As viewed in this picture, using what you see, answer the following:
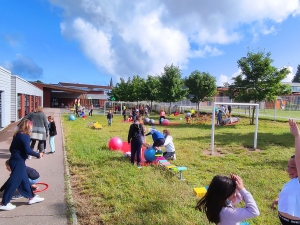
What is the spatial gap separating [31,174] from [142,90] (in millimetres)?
32890

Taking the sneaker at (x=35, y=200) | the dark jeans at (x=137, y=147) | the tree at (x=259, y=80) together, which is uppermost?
the tree at (x=259, y=80)

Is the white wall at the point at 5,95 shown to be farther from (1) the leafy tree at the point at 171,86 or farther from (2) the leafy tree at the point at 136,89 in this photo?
(2) the leafy tree at the point at 136,89

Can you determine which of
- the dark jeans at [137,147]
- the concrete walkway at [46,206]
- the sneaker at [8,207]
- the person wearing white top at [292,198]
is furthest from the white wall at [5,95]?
the person wearing white top at [292,198]

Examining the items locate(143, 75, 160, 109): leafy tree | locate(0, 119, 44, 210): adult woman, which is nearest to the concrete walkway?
locate(0, 119, 44, 210): adult woman

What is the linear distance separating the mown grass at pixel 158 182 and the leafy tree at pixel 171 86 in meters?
19.0

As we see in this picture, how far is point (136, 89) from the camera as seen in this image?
4047cm

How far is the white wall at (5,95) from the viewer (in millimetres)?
14727

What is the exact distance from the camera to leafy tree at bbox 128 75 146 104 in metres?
38.2

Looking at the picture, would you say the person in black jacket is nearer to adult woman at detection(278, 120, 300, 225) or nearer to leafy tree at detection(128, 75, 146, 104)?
adult woman at detection(278, 120, 300, 225)

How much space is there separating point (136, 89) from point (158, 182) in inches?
1387

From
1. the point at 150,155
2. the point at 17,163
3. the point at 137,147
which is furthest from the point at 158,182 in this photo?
the point at 17,163

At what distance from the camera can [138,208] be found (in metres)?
4.43

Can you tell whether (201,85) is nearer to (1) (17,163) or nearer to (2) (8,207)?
(1) (17,163)

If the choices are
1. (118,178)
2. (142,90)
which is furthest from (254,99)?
(142,90)
